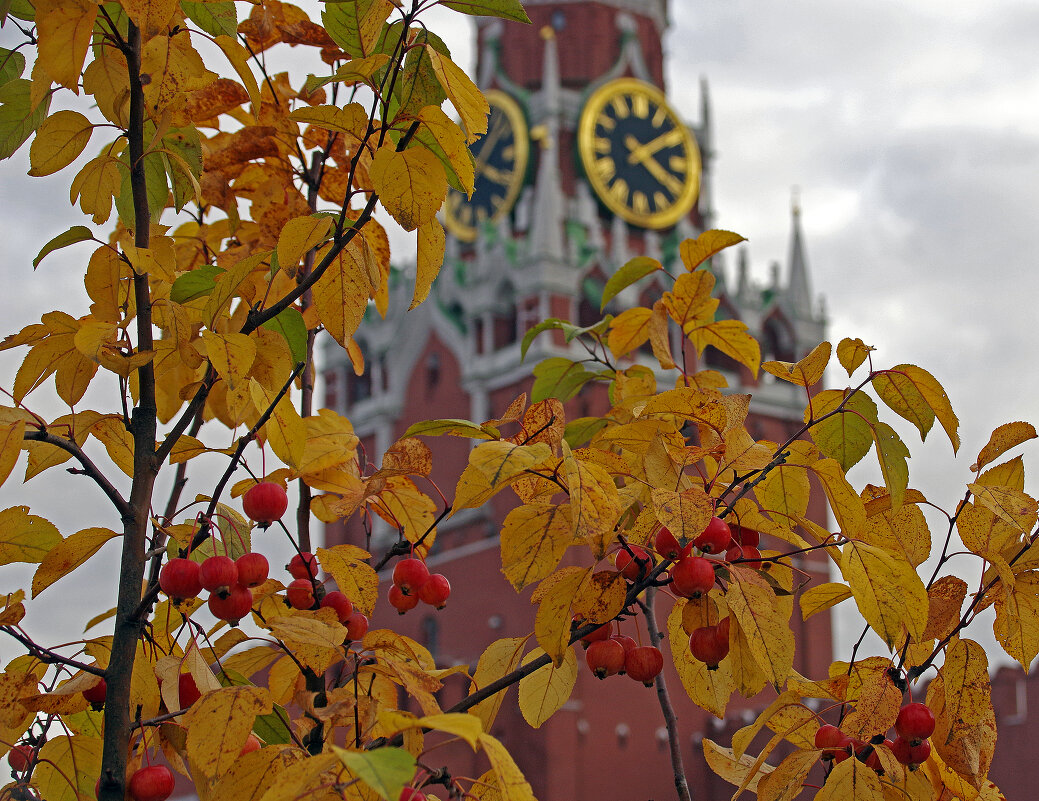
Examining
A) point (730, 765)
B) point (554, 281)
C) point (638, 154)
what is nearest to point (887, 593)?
point (730, 765)

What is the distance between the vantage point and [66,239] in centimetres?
153

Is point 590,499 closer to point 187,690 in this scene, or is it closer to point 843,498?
point 843,498

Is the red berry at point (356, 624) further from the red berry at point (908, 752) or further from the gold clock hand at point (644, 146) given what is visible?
the gold clock hand at point (644, 146)

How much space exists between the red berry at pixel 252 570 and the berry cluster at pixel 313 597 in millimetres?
151

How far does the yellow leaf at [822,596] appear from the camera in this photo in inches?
65.4

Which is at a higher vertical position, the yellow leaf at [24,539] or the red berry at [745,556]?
the yellow leaf at [24,539]

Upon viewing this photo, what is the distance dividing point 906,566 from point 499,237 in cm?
2151

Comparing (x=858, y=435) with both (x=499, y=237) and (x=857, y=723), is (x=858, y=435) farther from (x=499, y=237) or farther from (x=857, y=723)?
(x=499, y=237)

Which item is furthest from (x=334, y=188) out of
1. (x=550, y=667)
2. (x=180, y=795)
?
(x=180, y=795)

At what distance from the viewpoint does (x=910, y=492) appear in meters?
1.59

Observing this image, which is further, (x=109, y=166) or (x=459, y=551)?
(x=459, y=551)

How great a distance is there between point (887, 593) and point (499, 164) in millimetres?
22510

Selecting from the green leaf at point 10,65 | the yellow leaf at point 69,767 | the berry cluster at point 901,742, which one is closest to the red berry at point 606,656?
the berry cluster at point 901,742

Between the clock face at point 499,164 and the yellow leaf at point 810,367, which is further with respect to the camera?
the clock face at point 499,164
